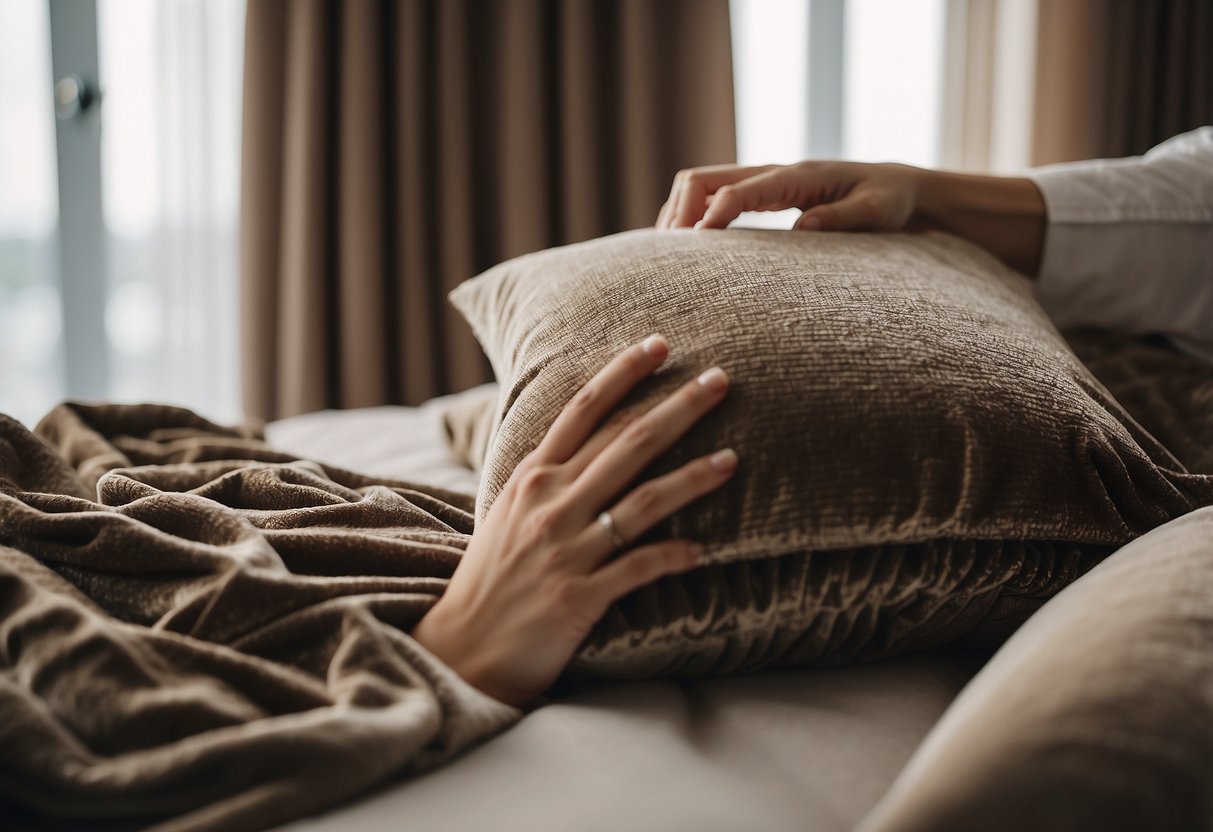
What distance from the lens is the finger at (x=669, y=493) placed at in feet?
1.77

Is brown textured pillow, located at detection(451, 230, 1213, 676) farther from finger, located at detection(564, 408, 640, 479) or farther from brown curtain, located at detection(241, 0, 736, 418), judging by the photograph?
brown curtain, located at detection(241, 0, 736, 418)

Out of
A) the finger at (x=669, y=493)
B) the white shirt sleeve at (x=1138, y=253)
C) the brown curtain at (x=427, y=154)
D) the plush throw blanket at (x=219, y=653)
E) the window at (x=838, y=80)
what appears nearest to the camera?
the plush throw blanket at (x=219, y=653)

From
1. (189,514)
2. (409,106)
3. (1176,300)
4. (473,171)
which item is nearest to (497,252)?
(473,171)

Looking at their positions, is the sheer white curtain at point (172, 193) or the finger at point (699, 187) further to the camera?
the sheer white curtain at point (172, 193)

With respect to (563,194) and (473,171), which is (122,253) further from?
(563,194)

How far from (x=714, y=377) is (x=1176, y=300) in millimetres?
695

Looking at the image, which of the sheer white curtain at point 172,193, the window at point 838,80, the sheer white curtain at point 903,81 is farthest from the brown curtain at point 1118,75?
the sheer white curtain at point 172,193

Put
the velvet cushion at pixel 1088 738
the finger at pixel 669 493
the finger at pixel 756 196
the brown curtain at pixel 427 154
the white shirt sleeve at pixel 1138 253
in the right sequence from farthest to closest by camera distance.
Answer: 1. the brown curtain at pixel 427 154
2. the white shirt sleeve at pixel 1138 253
3. the finger at pixel 756 196
4. the finger at pixel 669 493
5. the velvet cushion at pixel 1088 738

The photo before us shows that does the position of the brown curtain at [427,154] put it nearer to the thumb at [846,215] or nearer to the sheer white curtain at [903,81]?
the sheer white curtain at [903,81]

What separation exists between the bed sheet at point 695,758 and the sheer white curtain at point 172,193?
6.77 feet

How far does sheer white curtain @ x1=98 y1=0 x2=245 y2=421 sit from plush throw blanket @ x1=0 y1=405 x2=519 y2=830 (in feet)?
5.61

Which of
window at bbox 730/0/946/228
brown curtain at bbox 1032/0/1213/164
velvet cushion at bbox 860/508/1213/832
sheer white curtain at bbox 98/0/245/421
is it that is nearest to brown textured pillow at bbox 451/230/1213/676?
velvet cushion at bbox 860/508/1213/832

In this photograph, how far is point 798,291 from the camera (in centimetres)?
63

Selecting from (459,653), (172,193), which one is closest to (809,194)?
(459,653)
